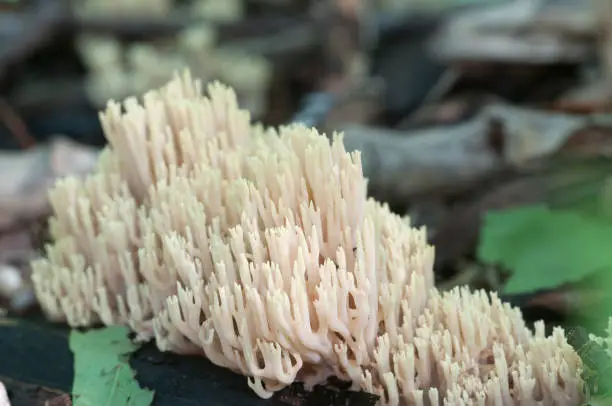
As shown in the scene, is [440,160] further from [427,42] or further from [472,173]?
[427,42]

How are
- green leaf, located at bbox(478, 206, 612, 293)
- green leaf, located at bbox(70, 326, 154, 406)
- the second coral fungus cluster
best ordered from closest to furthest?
the second coral fungus cluster
green leaf, located at bbox(70, 326, 154, 406)
green leaf, located at bbox(478, 206, 612, 293)

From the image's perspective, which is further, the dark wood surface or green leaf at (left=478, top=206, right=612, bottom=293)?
green leaf at (left=478, top=206, right=612, bottom=293)

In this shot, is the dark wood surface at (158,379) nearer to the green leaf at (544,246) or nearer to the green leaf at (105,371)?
the green leaf at (105,371)

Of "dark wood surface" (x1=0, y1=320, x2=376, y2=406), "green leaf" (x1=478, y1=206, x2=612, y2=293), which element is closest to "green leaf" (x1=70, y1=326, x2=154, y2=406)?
"dark wood surface" (x1=0, y1=320, x2=376, y2=406)

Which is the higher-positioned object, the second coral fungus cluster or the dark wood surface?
the second coral fungus cluster

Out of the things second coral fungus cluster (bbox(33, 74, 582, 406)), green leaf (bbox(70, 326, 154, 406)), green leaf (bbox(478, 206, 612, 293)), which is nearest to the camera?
second coral fungus cluster (bbox(33, 74, 582, 406))

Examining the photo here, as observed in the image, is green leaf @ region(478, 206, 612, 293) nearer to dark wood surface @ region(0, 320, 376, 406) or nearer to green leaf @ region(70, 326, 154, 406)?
dark wood surface @ region(0, 320, 376, 406)

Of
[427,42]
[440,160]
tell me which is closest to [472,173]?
[440,160]
